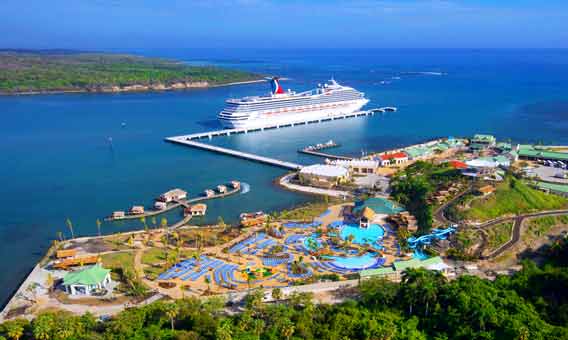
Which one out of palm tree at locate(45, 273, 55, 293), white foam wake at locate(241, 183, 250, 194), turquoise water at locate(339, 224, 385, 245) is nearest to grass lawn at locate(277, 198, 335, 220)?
turquoise water at locate(339, 224, 385, 245)

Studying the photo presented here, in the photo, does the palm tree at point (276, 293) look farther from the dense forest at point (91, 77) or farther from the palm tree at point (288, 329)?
the dense forest at point (91, 77)

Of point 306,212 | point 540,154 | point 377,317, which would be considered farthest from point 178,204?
point 540,154

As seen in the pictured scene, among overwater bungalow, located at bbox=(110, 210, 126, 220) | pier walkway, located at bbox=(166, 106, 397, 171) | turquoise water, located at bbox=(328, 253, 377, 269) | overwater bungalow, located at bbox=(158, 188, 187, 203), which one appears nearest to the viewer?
turquoise water, located at bbox=(328, 253, 377, 269)

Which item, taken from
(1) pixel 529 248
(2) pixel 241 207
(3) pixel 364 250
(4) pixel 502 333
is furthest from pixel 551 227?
(2) pixel 241 207

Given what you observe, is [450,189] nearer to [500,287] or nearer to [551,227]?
[551,227]

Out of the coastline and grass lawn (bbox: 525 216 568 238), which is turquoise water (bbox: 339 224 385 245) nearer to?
grass lawn (bbox: 525 216 568 238)
